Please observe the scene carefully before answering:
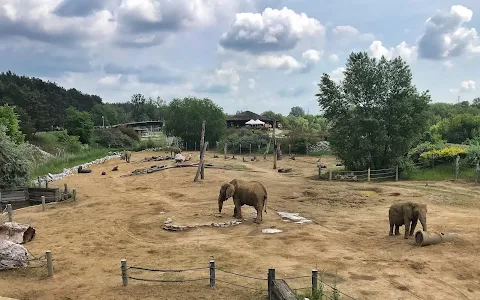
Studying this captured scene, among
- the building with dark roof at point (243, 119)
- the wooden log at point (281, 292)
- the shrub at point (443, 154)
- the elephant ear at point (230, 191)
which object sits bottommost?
the wooden log at point (281, 292)

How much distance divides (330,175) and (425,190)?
24.1ft

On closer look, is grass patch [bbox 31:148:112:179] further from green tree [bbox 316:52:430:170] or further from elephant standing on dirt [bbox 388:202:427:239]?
elephant standing on dirt [bbox 388:202:427:239]

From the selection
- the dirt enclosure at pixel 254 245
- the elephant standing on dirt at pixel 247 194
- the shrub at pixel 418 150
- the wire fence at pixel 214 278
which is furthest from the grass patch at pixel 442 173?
the wire fence at pixel 214 278

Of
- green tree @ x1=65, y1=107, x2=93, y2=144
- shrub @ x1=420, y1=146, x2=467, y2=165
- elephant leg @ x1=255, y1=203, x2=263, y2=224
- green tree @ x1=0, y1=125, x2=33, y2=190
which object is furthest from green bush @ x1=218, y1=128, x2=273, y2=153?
elephant leg @ x1=255, y1=203, x2=263, y2=224

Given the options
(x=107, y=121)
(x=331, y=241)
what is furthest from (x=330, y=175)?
(x=107, y=121)

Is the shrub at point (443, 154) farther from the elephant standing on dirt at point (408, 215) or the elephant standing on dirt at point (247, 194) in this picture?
the elephant standing on dirt at point (247, 194)

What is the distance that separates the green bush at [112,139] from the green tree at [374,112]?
44.2 metres

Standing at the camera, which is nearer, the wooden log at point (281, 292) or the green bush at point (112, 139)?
the wooden log at point (281, 292)

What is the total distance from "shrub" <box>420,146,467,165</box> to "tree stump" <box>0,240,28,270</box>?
89.2 ft

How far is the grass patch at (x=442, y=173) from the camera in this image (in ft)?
87.6

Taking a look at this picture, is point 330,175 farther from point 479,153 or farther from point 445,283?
point 445,283

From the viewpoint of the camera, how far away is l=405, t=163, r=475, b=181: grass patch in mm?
26703

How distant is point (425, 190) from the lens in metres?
22.8

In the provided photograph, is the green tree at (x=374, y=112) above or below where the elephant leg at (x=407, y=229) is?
above
